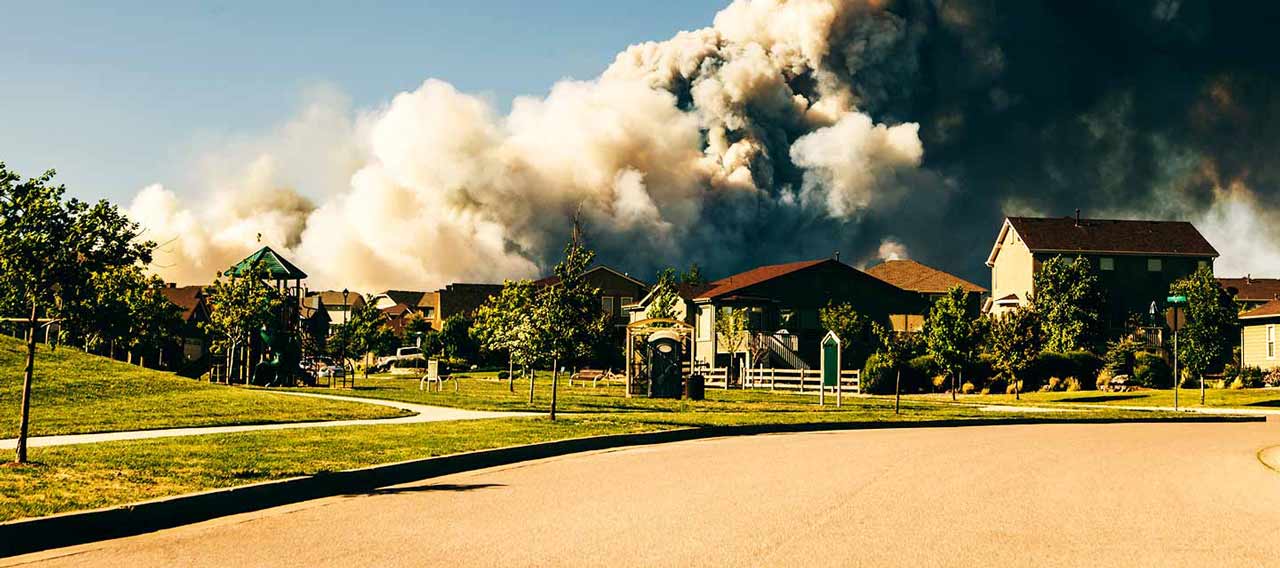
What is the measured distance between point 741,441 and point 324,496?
35.1 feet

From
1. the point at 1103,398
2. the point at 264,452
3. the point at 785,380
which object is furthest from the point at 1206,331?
the point at 264,452

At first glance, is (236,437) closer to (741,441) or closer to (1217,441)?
(741,441)

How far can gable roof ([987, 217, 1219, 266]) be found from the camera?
268 feet

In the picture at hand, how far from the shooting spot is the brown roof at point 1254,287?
92.1m

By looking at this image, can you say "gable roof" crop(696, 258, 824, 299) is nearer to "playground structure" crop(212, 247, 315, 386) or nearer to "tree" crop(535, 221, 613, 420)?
"playground structure" crop(212, 247, 315, 386)

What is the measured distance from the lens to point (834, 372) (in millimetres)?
42625

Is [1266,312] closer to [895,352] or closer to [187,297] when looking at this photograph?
[895,352]

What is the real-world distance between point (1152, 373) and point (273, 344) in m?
34.9

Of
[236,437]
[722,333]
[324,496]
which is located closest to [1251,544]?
[324,496]

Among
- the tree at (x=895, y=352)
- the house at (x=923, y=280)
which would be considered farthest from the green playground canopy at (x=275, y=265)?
the house at (x=923, y=280)

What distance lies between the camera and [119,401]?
25.5m

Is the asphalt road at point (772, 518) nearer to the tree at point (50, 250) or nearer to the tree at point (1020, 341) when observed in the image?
the tree at point (50, 250)

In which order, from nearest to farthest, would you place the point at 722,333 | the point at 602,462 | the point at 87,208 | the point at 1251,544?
the point at 1251,544 < the point at 87,208 < the point at 602,462 < the point at 722,333

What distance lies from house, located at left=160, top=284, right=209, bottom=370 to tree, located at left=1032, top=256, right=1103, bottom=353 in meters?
49.7
